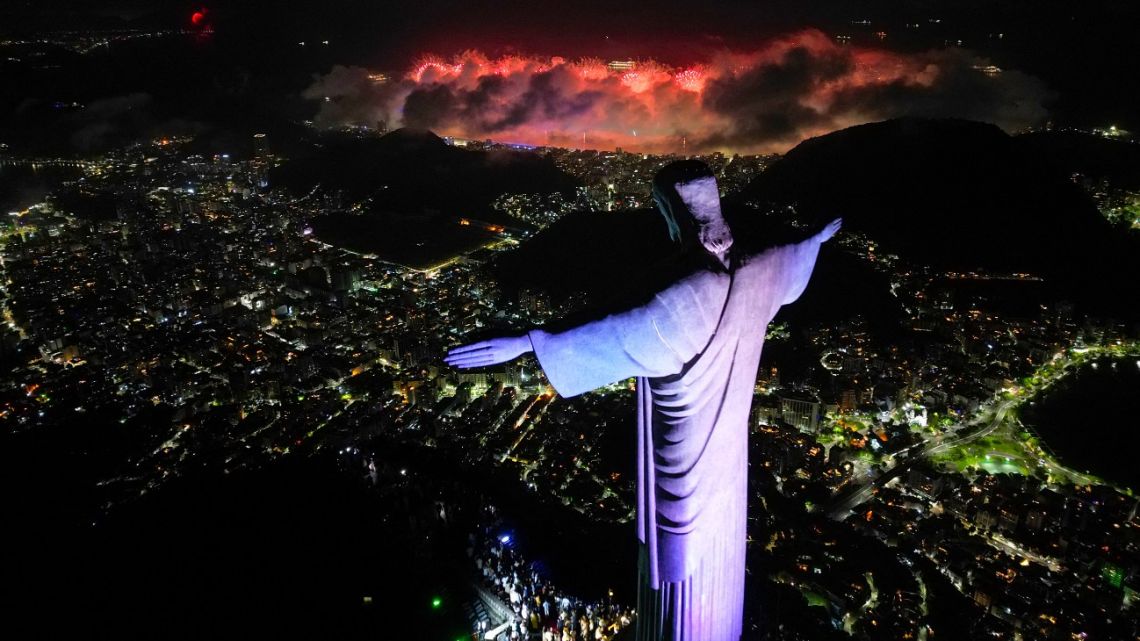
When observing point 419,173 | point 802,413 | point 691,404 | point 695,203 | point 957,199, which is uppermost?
point 695,203

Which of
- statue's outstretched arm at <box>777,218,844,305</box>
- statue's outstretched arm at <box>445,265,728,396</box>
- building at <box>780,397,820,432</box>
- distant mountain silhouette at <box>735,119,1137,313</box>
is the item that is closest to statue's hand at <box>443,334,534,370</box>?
statue's outstretched arm at <box>445,265,728,396</box>

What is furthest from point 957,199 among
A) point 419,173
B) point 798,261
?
point 419,173

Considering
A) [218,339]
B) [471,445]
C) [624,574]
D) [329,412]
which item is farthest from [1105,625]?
[218,339]

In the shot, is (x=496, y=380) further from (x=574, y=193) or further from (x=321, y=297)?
(x=574, y=193)

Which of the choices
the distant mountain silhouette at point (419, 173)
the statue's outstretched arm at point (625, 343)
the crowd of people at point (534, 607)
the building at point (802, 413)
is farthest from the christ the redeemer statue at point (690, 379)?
the distant mountain silhouette at point (419, 173)

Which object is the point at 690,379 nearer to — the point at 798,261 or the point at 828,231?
the point at 798,261

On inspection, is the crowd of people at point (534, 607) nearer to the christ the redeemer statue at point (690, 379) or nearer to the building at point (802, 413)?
the christ the redeemer statue at point (690, 379)

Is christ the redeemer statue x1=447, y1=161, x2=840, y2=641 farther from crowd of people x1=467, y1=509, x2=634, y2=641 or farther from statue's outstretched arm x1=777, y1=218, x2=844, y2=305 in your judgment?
crowd of people x1=467, y1=509, x2=634, y2=641
